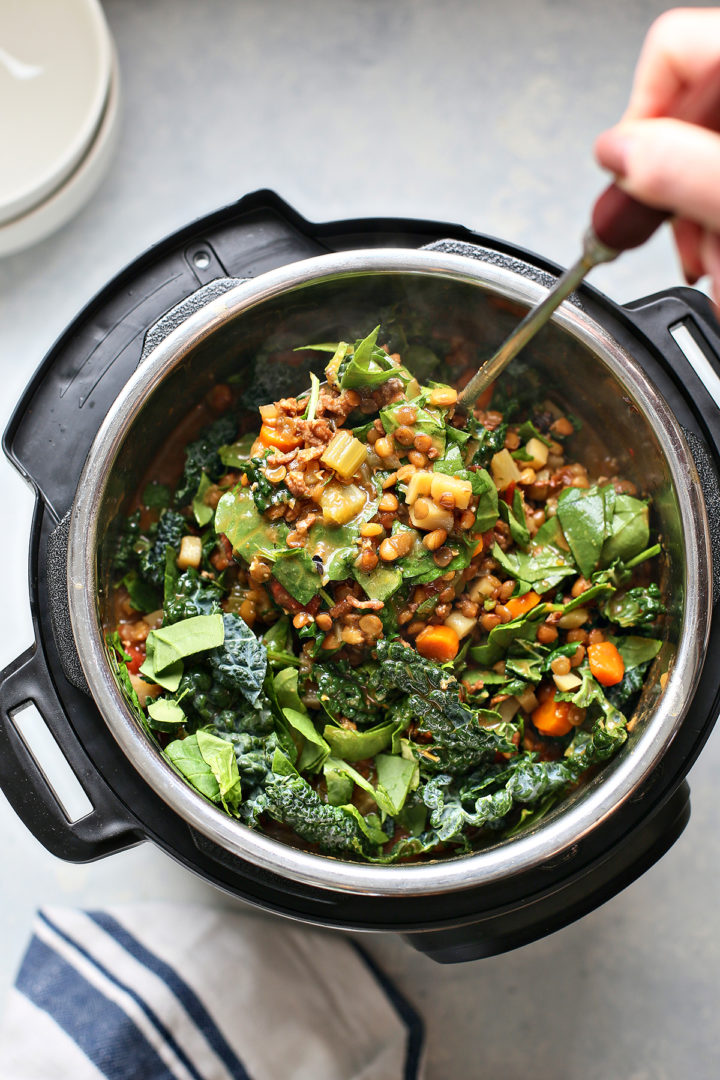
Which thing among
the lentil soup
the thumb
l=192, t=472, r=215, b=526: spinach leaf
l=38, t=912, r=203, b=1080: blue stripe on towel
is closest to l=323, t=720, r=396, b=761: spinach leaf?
the lentil soup

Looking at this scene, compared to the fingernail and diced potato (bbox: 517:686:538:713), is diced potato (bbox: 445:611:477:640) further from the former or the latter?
the fingernail

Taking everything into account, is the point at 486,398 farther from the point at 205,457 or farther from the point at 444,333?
the point at 205,457

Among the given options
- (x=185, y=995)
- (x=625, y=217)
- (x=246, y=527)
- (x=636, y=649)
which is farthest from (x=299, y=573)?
(x=185, y=995)

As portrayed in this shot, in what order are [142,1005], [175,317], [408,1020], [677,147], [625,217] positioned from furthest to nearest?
[408,1020] → [142,1005] → [175,317] → [625,217] → [677,147]

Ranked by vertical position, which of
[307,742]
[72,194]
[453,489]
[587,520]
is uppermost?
[72,194]

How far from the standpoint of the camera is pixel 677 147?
3.77ft

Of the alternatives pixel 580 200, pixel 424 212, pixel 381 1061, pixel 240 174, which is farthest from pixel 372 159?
pixel 381 1061

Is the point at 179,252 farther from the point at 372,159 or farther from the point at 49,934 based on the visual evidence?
the point at 49,934

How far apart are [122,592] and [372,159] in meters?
1.47

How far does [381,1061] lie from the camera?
92.8 inches

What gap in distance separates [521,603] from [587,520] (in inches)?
9.7

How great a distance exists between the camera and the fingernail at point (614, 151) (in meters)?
1.21

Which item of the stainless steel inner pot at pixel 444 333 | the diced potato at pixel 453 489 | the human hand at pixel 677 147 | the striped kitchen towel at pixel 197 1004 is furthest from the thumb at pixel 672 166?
the striped kitchen towel at pixel 197 1004

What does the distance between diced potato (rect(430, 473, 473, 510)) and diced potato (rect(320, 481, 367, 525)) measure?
16cm
